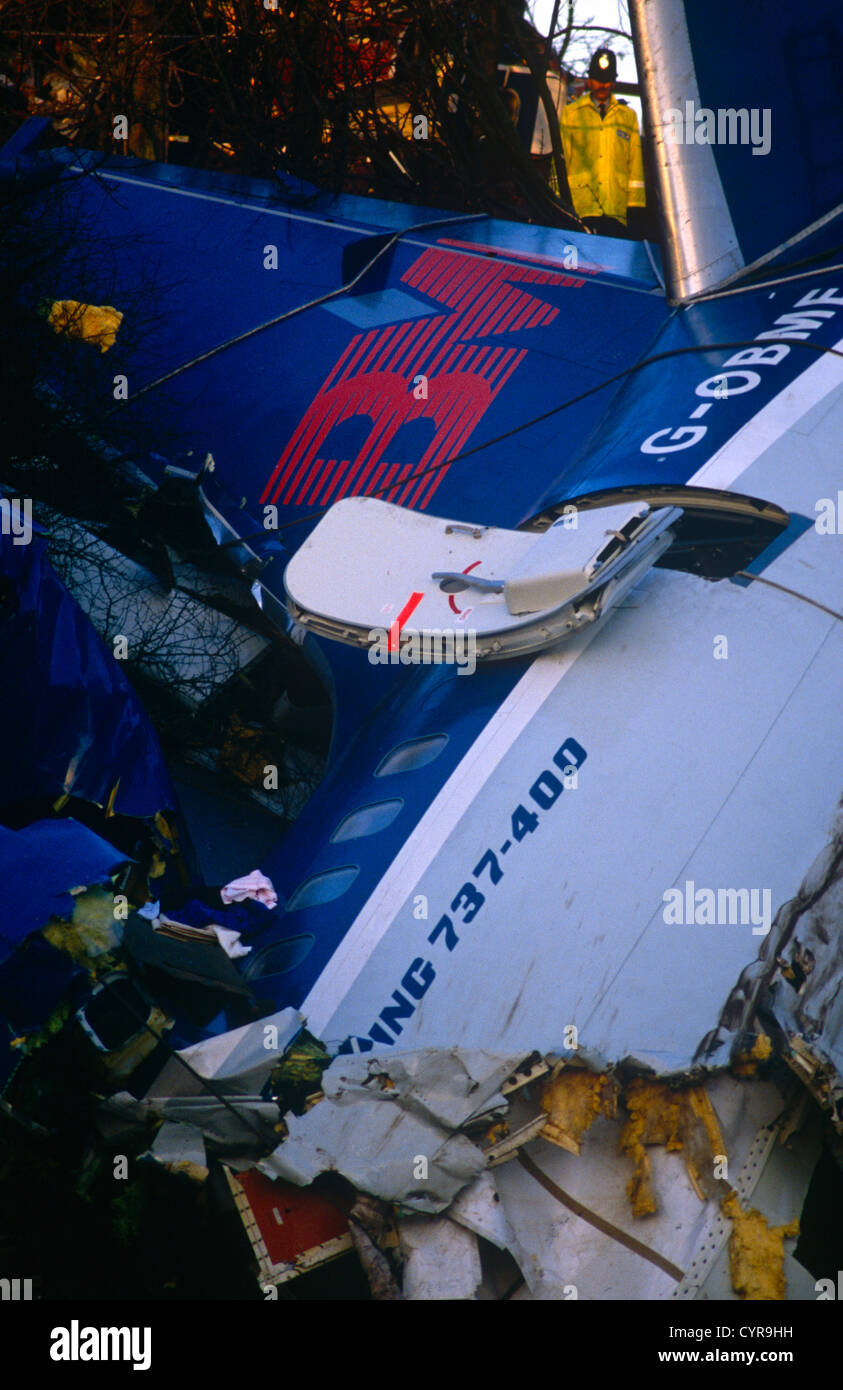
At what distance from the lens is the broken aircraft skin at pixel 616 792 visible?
381 centimetres

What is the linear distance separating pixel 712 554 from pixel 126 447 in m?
3.70

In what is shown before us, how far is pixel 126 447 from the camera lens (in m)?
7.36

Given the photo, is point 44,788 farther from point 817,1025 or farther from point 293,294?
point 293,294

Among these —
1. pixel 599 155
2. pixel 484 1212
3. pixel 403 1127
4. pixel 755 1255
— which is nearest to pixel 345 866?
pixel 403 1127

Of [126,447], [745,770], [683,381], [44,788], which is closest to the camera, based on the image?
[745,770]

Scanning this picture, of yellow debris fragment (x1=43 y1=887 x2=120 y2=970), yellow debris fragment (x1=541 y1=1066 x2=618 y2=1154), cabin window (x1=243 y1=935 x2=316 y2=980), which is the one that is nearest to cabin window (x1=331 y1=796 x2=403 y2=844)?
cabin window (x1=243 y1=935 x2=316 y2=980)

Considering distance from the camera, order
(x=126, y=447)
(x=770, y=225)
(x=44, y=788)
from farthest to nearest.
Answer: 1. (x=126, y=447)
2. (x=770, y=225)
3. (x=44, y=788)

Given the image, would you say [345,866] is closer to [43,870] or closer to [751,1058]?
[43,870]

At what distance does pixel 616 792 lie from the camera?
14.1 feet

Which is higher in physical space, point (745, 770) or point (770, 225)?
point (770, 225)

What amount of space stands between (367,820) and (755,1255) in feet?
6.33

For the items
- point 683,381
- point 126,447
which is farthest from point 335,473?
point 683,381

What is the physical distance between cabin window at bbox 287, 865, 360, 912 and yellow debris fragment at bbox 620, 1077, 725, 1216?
1.26 meters

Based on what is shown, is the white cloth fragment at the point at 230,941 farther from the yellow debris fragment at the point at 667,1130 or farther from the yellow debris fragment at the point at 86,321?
the yellow debris fragment at the point at 86,321
